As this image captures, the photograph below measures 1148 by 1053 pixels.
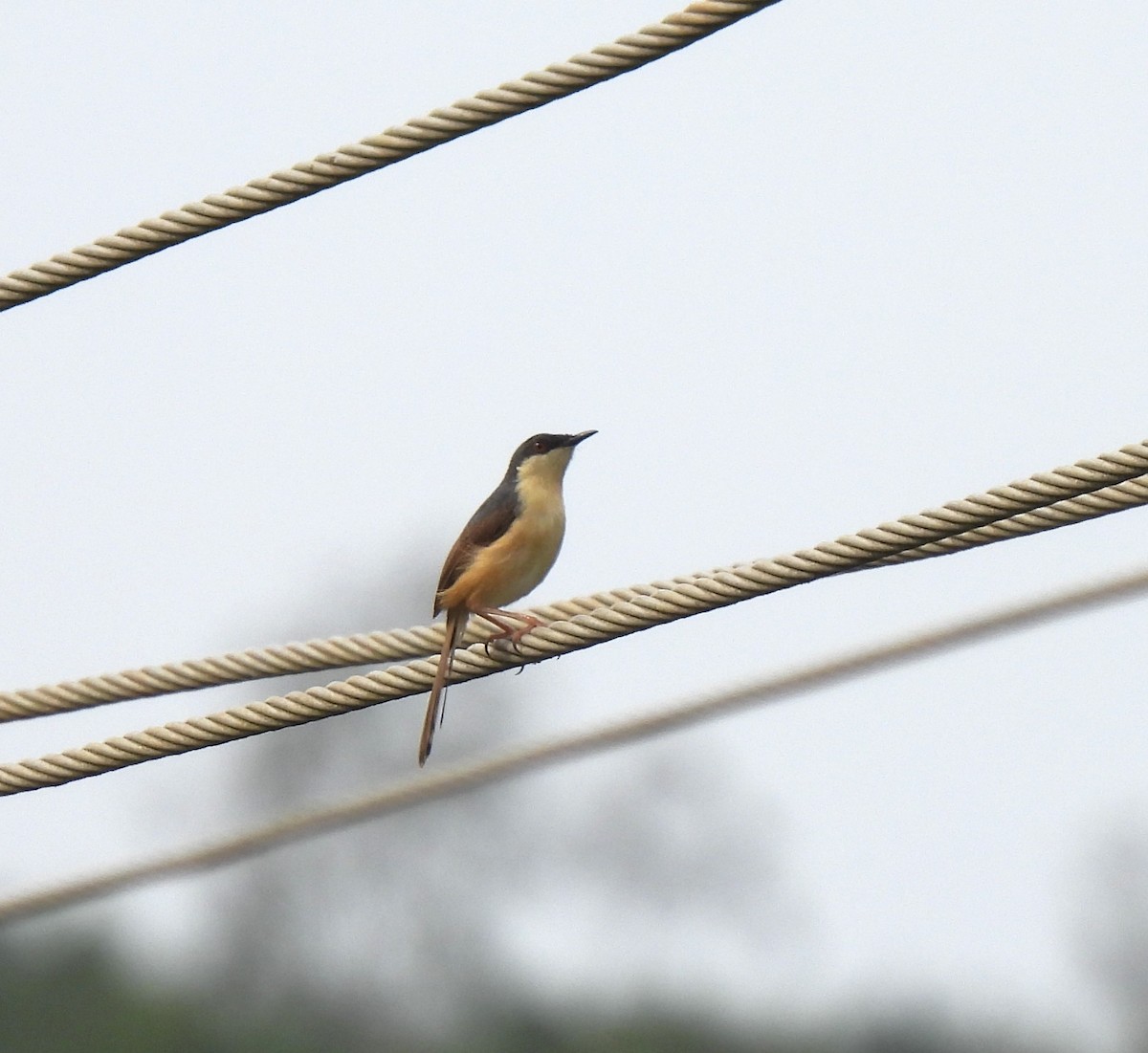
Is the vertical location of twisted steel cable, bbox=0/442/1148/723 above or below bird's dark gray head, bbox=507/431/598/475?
below

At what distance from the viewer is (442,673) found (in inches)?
221

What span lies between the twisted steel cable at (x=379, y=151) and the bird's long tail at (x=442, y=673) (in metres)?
1.33

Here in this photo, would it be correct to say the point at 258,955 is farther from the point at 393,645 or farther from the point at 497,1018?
the point at 393,645

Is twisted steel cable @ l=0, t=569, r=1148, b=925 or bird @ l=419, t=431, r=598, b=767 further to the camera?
bird @ l=419, t=431, r=598, b=767

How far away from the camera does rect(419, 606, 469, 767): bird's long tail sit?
5750mm

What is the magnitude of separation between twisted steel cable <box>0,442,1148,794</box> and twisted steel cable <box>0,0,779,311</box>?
120cm

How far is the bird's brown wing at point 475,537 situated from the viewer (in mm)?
7625

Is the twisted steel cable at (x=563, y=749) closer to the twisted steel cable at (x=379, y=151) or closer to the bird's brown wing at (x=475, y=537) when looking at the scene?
the bird's brown wing at (x=475, y=537)

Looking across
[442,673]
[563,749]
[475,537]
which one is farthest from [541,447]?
[442,673]

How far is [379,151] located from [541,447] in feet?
11.6

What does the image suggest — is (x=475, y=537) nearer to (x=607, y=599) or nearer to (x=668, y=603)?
(x=607, y=599)

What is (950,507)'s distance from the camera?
4699 mm

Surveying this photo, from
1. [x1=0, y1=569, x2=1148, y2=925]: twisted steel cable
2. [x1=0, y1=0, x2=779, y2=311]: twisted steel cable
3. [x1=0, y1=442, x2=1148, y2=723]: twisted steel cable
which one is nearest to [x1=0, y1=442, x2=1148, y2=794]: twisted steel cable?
[x1=0, y1=442, x2=1148, y2=723]: twisted steel cable

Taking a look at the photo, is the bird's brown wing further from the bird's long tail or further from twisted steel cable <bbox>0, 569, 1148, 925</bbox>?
twisted steel cable <bbox>0, 569, 1148, 925</bbox>
